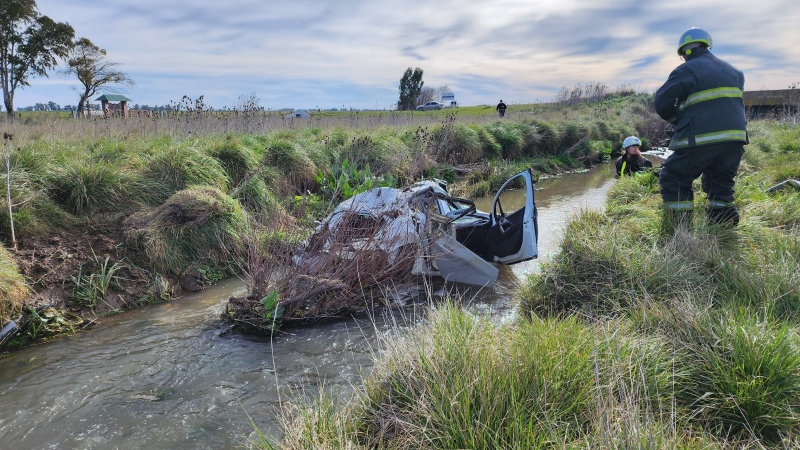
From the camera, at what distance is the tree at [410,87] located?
63.6 m

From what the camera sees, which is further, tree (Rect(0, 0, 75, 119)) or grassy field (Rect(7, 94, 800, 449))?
tree (Rect(0, 0, 75, 119))

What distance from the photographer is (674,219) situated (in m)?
5.51

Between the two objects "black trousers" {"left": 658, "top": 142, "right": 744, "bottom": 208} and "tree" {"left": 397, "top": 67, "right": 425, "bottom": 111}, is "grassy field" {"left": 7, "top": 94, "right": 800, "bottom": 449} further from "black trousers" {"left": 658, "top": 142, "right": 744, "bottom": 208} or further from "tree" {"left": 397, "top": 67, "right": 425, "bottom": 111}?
"tree" {"left": 397, "top": 67, "right": 425, "bottom": 111}

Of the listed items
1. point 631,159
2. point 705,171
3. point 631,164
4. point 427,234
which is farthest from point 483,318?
point 631,164

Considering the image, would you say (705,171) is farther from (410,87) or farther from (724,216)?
(410,87)

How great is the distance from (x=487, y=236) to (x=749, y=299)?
136 inches

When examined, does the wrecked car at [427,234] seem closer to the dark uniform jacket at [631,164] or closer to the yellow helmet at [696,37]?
the yellow helmet at [696,37]

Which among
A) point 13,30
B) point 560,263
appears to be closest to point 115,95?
point 13,30

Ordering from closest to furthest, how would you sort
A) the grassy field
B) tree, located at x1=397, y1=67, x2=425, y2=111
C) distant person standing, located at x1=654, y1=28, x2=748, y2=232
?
the grassy field → distant person standing, located at x1=654, y1=28, x2=748, y2=232 → tree, located at x1=397, y1=67, x2=425, y2=111

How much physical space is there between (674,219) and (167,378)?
5674 mm

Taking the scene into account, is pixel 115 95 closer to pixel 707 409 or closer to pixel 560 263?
pixel 560 263

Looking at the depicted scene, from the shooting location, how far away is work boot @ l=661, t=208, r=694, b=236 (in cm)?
532

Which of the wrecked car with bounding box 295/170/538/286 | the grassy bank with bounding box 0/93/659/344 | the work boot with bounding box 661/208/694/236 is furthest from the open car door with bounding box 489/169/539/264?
the grassy bank with bounding box 0/93/659/344

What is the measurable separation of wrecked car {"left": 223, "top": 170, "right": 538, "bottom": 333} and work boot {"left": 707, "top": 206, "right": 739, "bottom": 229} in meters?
2.05
